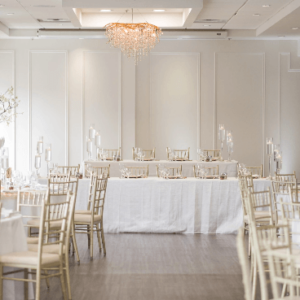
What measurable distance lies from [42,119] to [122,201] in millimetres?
5262

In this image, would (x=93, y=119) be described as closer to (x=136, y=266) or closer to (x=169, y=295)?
(x=136, y=266)

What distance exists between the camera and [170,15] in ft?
35.8

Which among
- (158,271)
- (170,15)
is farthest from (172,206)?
(170,15)

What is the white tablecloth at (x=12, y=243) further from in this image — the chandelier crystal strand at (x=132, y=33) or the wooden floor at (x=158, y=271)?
the chandelier crystal strand at (x=132, y=33)

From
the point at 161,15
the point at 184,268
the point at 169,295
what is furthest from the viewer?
the point at 161,15

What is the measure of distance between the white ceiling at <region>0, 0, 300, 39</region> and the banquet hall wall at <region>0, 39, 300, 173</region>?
554 millimetres

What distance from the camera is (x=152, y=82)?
1189 cm

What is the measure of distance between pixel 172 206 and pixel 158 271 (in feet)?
7.31

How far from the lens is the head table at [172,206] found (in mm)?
7332

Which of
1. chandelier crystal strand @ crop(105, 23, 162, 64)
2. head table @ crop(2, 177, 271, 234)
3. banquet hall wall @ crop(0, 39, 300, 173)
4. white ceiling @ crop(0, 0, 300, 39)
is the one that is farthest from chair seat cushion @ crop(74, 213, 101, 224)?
banquet hall wall @ crop(0, 39, 300, 173)

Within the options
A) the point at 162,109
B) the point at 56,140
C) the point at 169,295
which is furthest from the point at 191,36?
the point at 169,295

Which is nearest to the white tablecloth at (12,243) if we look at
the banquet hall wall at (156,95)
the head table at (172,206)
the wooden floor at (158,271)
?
the wooden floor at (158,271)

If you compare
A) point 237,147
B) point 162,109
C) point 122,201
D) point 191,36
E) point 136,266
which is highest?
point 191,36

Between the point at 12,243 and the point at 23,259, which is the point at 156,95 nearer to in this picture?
the point at 12,243
